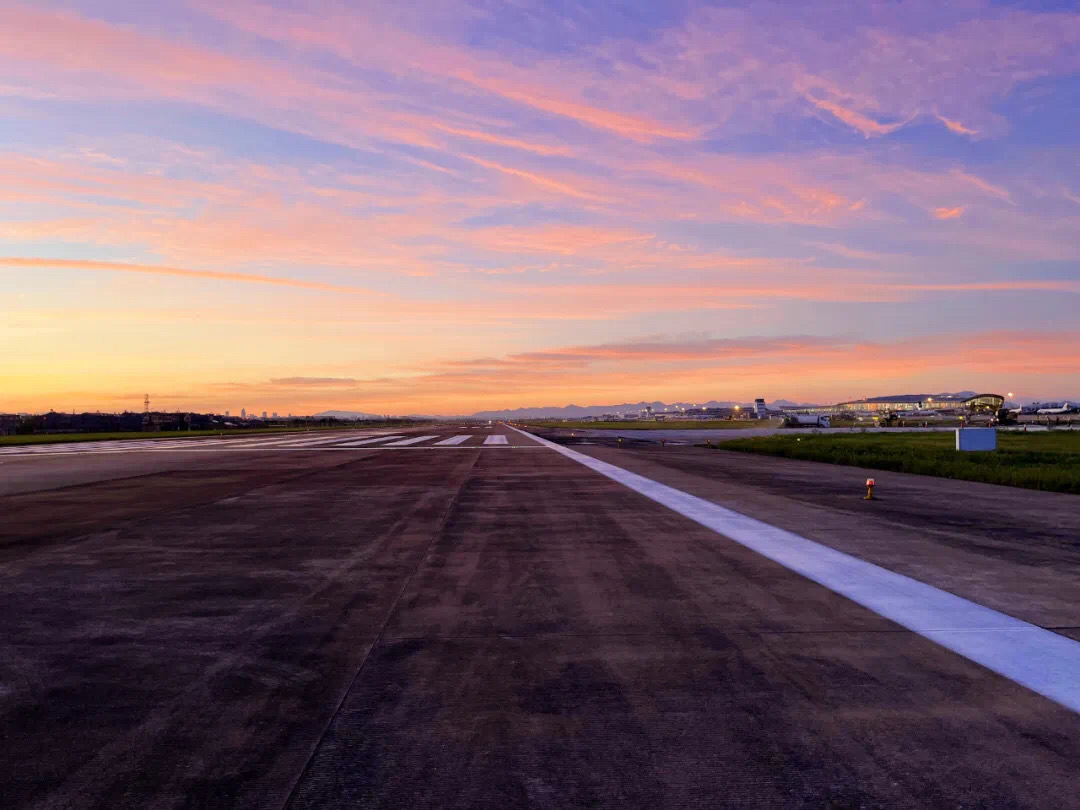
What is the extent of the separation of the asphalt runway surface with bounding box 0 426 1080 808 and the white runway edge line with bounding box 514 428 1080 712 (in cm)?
16

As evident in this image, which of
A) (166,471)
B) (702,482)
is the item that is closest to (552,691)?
(702,482)

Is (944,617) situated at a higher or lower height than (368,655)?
lower

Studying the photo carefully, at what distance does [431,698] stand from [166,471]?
849 inches

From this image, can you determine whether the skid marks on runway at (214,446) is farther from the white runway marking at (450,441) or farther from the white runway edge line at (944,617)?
the white runway edge line at (944,617)

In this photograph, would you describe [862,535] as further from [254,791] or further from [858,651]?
[254,791]

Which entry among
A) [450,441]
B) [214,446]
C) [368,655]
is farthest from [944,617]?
[450,441]

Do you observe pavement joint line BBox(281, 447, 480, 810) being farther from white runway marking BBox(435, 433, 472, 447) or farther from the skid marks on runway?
white runway marking BBox(435, 433, 472, 447)

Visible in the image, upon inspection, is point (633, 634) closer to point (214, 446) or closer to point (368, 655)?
point (368, 655)

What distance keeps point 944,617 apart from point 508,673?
4085 mm

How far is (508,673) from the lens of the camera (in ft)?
15.4

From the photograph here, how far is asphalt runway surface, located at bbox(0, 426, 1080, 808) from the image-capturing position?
3293mm

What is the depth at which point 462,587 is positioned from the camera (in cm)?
712

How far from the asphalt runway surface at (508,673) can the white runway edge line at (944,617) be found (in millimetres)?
156

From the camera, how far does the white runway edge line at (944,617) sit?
4738 mm
